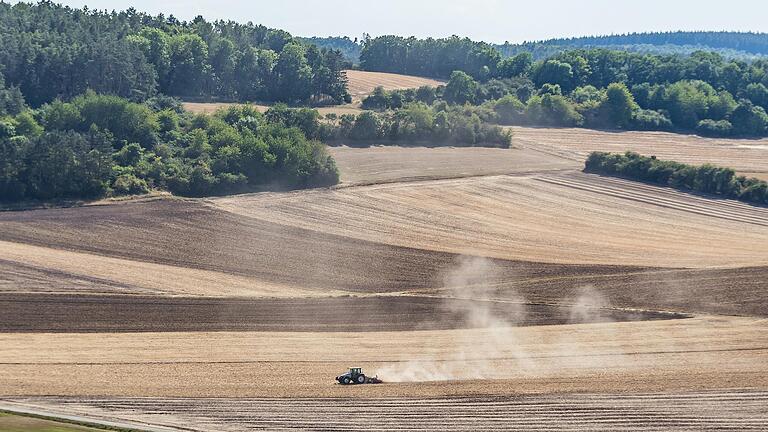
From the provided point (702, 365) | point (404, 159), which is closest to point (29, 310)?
point (702, 365)

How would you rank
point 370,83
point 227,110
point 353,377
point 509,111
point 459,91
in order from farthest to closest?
point 370,83, point 459,91, point 509,111, point 227,110, point 353,377

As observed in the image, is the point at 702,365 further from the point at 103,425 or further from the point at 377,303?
the point at 103,425

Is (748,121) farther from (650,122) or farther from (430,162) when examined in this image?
(430,162)

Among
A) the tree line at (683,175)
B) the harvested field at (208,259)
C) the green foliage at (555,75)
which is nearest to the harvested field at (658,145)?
the tree line at (683,175)

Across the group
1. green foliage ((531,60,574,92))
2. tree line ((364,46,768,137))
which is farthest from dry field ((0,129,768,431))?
green foliage ((531,60,574,92))

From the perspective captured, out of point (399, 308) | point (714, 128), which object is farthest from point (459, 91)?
point (399, 308)

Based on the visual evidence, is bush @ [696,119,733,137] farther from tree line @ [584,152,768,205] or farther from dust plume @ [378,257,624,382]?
dust plume @ [378,257,624,382]
